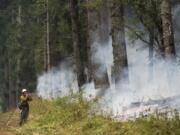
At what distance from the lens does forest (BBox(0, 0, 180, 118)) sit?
17.5 meters

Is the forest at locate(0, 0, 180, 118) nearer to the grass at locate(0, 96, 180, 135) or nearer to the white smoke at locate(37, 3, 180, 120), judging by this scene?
the white smoke at locate(37, 3, 180, 120)

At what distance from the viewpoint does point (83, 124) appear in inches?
574

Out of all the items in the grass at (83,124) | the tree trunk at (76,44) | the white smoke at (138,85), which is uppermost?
the tree trunk at (76,44)

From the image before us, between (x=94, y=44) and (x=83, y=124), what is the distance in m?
6.64

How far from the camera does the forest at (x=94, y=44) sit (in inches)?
691

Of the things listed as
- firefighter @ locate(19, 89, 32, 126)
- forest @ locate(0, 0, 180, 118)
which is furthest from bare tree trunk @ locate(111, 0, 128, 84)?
firefighter @ locate(19, 89, 32, 126)

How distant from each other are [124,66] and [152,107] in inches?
152

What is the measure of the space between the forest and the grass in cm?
142

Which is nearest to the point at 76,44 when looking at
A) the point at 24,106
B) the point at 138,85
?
the point at 138,85

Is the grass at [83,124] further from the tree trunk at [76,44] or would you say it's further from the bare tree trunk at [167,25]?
the tree trunk at [76,44]

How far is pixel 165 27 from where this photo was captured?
1377cm

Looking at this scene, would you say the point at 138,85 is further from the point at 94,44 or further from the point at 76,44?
the point at 76,44

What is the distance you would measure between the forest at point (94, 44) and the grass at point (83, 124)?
142cm

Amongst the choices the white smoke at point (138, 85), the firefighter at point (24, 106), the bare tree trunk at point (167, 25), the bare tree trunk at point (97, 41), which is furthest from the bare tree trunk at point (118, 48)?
the firefighter at point (24, 106)
